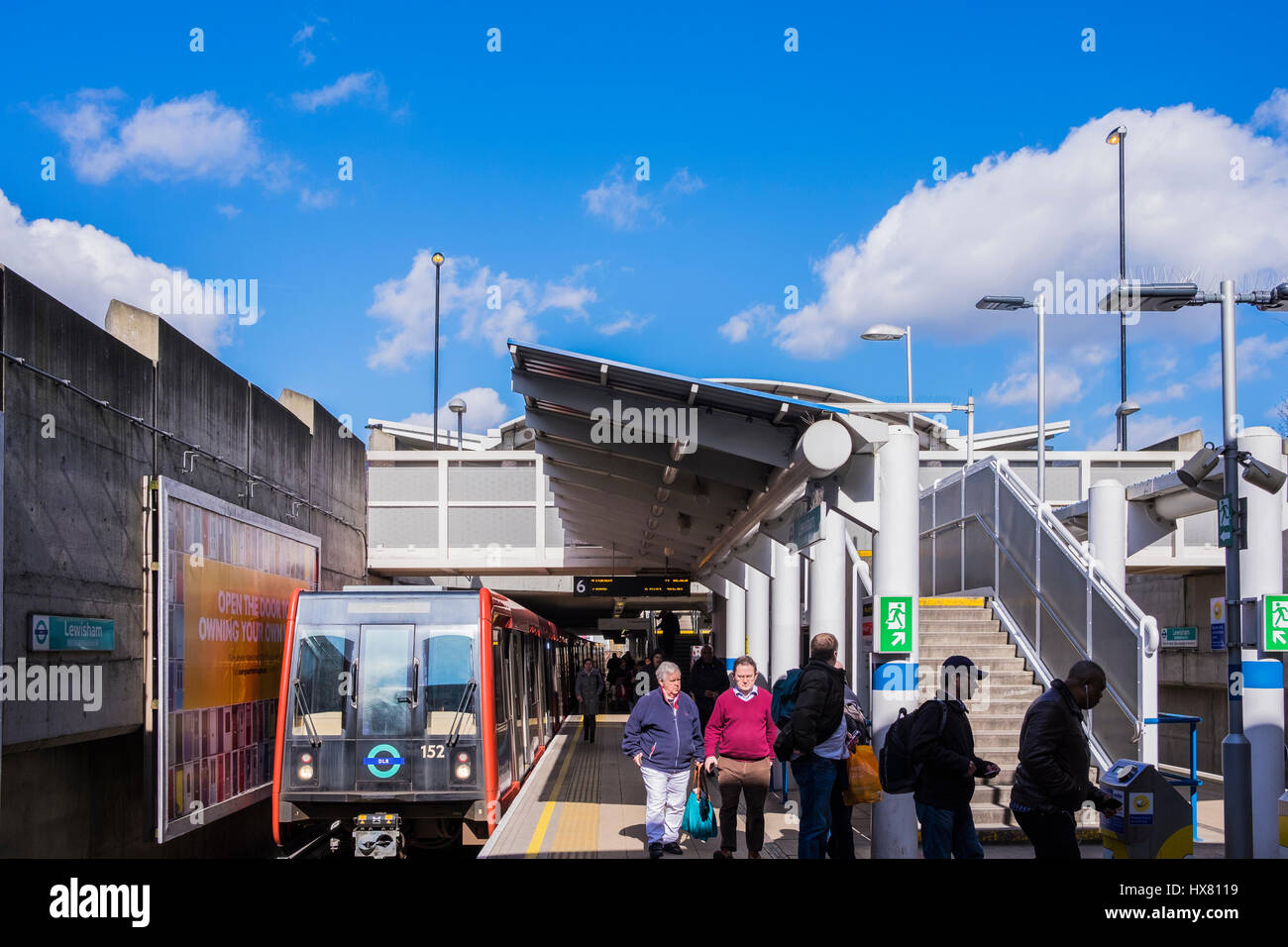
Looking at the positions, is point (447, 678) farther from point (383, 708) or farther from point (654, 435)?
point (654, 435)

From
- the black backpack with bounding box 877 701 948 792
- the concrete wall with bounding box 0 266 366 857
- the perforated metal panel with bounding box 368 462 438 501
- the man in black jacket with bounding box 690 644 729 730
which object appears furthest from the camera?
the perforated metal panel with bounding box 368 462 438 501

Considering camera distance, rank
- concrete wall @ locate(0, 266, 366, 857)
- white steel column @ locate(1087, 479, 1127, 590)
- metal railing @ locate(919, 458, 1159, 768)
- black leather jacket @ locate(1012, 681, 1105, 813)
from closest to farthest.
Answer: black leather jacket @ locate(1012, 681, 1105, 813) → concrete wall @ locate(0, 266, 366, 857) → metal railing @ locate(919, 458, 1159, 768) → white steel column @ locate(1087, 479, 1127, 590)

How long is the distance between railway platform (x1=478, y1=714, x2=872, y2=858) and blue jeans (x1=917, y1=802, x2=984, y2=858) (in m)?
2.40

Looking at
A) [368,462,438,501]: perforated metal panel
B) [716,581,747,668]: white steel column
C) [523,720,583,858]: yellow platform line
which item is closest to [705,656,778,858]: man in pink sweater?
[523,720,583,858]: yellow platform line

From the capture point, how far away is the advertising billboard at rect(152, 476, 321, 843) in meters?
11.9

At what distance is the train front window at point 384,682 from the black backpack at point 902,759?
6.20 m

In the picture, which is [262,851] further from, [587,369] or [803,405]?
[803,405]

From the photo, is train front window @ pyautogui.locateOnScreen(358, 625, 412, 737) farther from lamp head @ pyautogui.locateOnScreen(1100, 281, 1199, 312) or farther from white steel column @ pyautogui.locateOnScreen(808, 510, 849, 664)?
lamp head @ pyautogui.locateOnScreen(1100, 281, 1199, 312)

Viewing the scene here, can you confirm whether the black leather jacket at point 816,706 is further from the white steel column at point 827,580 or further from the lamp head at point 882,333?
the lamp head at point 882,333

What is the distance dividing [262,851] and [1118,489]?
39.8 ft

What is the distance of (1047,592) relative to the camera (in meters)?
13.4

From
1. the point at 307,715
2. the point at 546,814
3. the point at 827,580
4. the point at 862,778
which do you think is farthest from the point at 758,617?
the point at 862,778
